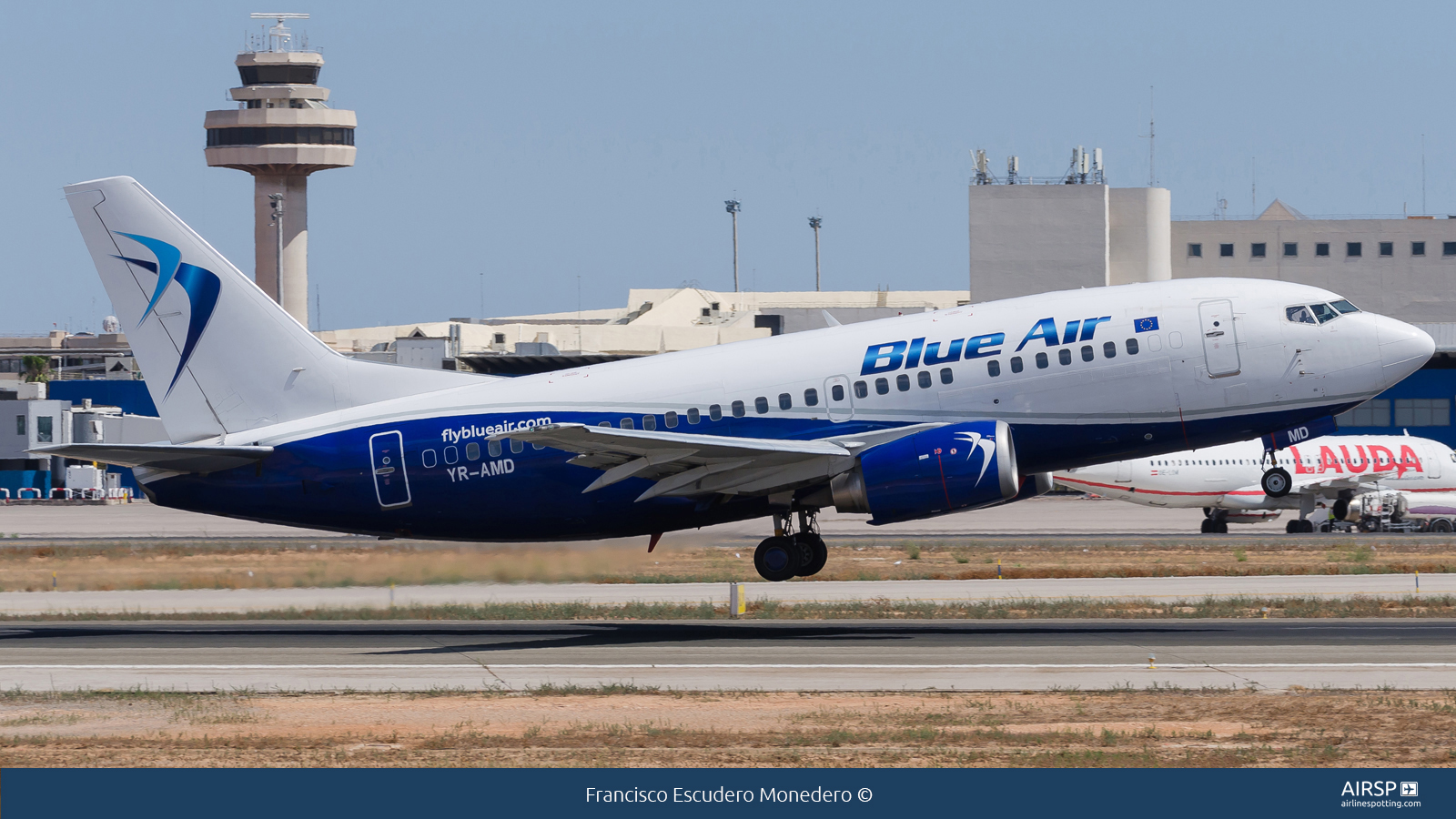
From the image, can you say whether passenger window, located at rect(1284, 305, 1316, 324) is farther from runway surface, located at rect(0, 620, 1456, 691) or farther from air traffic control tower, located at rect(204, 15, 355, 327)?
air traffic control tower, located at rect(204, 15, 355, 327)

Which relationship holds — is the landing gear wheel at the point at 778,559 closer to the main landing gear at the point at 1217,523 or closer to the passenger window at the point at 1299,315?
the passenger window at the point at 1299,315

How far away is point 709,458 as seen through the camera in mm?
30156

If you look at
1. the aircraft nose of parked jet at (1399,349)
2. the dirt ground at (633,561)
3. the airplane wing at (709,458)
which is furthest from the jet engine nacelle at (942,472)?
the aircraft nose of parked jet at (1399,349)

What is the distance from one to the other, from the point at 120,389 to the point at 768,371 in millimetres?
89269

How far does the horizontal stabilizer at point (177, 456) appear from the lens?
30.4m

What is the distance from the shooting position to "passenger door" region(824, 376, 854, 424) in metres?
30.6

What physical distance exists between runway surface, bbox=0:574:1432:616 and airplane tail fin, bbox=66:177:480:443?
4762 millimetres

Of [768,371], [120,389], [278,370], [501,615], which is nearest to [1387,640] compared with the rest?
[768,371]

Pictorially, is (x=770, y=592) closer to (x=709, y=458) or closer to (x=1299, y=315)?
(x=709, y=458)

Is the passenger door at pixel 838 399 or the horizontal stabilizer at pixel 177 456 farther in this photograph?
the passenger door at pixel 838 399

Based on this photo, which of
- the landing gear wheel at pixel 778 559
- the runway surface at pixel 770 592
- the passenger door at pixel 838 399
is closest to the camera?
the passenger door at pixel 838 399

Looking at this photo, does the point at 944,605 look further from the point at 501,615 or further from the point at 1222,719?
the point at 1222,719

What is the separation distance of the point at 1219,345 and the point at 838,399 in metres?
7.36

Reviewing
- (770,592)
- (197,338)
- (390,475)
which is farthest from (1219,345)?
(197,338)
